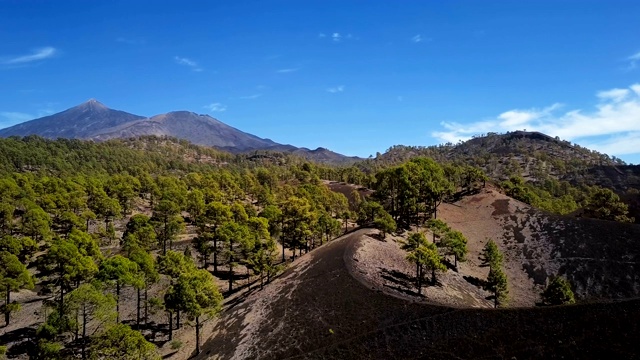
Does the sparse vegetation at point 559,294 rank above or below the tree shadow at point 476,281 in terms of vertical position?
above

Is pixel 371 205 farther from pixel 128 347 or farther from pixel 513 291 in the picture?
pixel 128 347

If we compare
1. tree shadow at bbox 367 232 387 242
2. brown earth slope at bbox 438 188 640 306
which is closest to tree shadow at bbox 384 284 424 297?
tree shadow at bbox 367 232 387 242

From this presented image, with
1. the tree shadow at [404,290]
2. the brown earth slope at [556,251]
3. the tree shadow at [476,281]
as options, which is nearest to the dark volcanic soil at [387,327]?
the tree shadow at [404,290]

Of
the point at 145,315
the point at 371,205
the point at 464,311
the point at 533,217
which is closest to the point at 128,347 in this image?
the point at 145,315

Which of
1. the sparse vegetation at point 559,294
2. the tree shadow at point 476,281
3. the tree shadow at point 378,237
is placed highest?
the tree shadow at point 378,237

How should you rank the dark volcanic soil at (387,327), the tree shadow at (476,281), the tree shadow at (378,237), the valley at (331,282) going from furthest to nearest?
the tree shadow at (378,237) → the tree shadow at (476,281) → the valley at (331,282) → the dark volcanic soil at (387,327)

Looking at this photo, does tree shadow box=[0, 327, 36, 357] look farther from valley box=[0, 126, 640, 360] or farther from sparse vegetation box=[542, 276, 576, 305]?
sparse vegetation box=[542, 276, 576, 305]

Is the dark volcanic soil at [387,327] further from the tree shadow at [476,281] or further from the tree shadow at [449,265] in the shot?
the tree shadow at [476,281]

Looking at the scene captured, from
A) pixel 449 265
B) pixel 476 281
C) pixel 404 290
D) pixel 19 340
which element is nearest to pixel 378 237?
pixel 449 265

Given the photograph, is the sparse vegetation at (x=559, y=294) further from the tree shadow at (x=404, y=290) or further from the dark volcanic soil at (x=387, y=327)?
the dark volcanic soil at (x=387, y=327)

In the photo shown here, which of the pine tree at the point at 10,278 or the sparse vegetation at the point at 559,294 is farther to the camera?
the pine tree at the point at 10,278

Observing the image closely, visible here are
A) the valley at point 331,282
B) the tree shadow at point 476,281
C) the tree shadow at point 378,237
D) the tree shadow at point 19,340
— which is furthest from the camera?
the tree shadow at point 378,237
